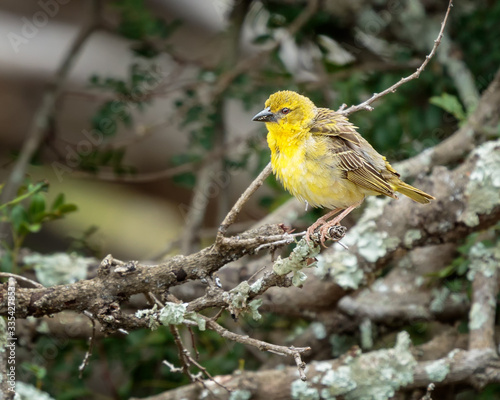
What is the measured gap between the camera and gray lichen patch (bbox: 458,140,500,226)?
3590 millimetres

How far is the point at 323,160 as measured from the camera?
10.2 ft

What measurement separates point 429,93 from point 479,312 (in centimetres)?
191

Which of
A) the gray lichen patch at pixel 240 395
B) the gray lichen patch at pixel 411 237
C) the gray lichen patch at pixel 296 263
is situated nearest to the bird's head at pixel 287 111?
the gray lichen patch at pixel 411 237

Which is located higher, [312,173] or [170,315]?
[312,173]

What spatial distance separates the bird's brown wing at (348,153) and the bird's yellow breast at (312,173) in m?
0.03

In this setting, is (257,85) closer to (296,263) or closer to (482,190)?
(482,190)

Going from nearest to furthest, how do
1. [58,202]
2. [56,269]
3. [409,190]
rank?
[409,190] < [58,202] < [56,269]

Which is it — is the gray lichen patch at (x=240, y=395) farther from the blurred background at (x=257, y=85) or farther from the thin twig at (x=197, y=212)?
the thin twig at (x=197, y=212)

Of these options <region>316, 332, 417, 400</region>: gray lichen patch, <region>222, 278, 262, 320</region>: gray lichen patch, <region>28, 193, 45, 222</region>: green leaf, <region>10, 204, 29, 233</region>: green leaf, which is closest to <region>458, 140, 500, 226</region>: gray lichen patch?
<region>316, 332, 417, 400</region>: gray lichen patch

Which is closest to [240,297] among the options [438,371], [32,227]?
[438,371]

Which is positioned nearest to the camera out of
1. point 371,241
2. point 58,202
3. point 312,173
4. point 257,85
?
point 312,173

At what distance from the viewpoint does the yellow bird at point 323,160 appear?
307 cm

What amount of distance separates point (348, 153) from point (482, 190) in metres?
0.92

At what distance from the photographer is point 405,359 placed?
349 cm
